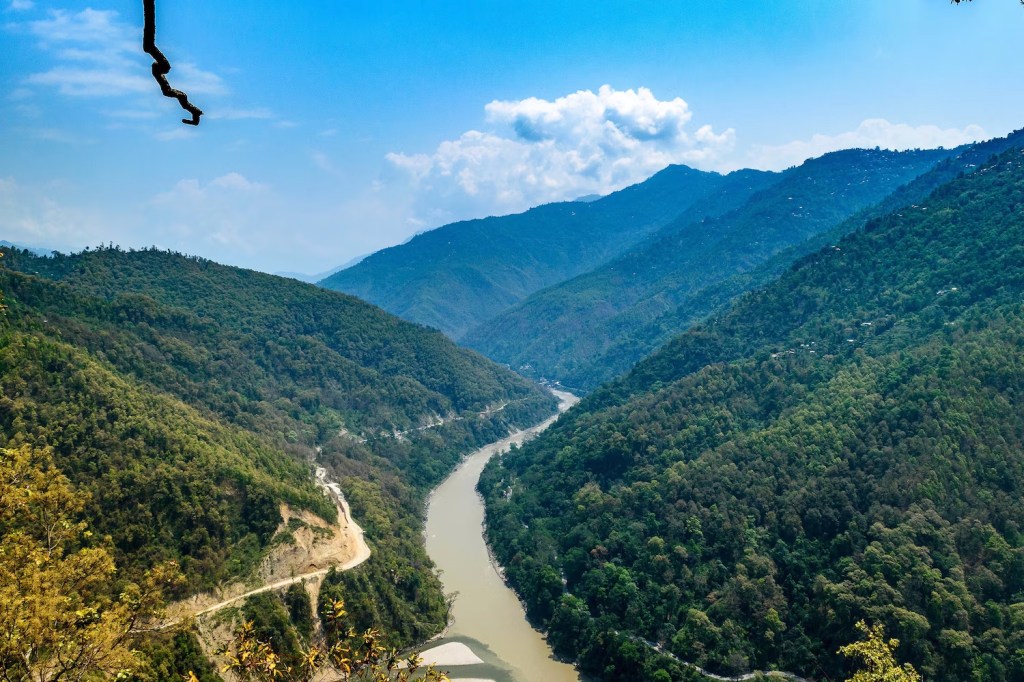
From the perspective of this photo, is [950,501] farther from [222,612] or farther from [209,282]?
[209,282]

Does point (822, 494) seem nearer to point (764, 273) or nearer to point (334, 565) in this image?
point (334, 565)

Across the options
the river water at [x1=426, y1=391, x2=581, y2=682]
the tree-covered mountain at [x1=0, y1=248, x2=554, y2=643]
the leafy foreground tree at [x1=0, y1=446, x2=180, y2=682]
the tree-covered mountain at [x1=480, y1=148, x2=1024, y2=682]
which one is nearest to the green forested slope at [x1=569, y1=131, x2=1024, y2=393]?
the tree-covered mountain at [x1=0, y1=248, x2=554, y2=643]

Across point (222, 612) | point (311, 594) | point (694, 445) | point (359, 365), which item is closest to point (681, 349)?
point (694, 445)

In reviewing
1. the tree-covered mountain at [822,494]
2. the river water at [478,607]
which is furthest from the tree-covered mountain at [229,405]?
the tree-covered mountain at [822,494]

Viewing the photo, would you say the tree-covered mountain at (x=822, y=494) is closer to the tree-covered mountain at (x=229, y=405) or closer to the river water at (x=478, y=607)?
the river water at (x=478, y=607)

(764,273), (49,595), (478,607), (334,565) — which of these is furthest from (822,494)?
(764,273)

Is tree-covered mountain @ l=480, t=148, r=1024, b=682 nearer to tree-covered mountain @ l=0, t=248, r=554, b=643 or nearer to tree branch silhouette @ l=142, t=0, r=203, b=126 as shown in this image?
tree-covered mountain @ l=0, t=248, r=554, b=643
